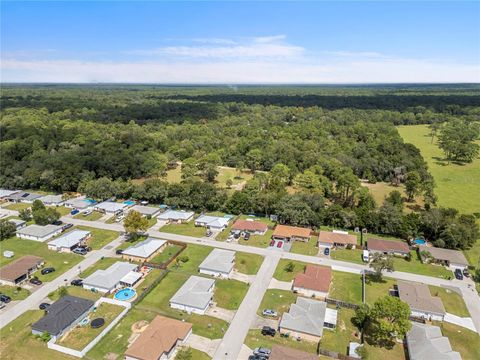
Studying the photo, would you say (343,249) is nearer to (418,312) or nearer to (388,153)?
(418,312)

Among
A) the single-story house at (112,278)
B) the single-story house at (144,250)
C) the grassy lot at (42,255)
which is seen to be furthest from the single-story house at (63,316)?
the single-story house at (144,250)

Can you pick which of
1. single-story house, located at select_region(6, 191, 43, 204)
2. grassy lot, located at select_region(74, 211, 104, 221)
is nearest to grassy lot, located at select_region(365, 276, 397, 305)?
grassy lot, located at select_region(74, 211, 104, 221)

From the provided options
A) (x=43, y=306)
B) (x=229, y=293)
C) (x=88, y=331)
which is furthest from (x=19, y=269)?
(x=229, y=293)

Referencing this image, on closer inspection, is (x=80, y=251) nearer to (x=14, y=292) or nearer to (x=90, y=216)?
(x=14, y=292)

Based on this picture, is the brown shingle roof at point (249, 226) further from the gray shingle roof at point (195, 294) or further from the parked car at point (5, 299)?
the parked car at point (5, 299)

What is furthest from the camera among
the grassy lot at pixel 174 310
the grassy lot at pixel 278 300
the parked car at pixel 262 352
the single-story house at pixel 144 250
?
the single-story house at pixel 144 250

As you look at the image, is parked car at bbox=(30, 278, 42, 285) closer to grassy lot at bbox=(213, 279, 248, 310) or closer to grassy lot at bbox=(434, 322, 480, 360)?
grassy lot at bbox=(213, 279, 248, 310)

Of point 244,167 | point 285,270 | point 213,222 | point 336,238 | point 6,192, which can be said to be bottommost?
point 285,270
